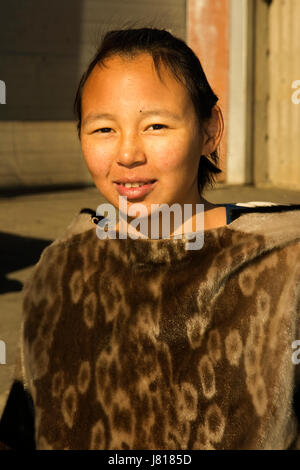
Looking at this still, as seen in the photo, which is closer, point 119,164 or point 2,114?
point 119,164

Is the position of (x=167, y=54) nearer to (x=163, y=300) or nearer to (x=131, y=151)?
(x=131, y=151)

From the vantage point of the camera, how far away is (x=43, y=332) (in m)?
1.77

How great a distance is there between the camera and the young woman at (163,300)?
1.53 metres

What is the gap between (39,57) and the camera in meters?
10.9

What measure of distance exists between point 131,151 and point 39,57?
9.81 meters

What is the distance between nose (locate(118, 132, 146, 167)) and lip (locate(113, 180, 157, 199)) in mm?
57

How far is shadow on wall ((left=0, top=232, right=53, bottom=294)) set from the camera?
5438mm

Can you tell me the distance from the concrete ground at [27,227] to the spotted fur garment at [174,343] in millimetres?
1356

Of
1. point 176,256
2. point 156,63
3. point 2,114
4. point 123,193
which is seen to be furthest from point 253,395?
point 2,114

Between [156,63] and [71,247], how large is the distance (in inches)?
18.8

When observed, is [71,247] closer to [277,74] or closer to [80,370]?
[80,370]

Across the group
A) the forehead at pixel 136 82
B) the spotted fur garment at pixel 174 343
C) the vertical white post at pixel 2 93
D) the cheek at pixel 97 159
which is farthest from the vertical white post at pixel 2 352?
the vertical white post at pixel 2 93

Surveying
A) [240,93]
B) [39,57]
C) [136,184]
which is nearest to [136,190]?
[136,184]

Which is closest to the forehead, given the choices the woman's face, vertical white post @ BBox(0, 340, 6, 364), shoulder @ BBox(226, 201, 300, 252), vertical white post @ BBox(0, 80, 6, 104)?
the woman's face
